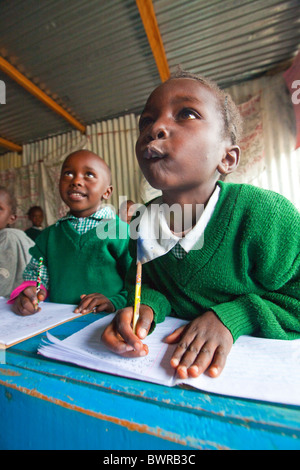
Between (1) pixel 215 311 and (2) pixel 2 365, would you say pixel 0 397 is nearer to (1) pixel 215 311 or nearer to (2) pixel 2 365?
(2) pixel 2 365

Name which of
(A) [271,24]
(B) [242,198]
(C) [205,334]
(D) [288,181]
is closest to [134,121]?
(A) [271,24]

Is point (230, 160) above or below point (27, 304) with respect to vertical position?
above

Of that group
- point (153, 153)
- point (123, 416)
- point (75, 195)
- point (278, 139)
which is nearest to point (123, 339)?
point (123, 416)

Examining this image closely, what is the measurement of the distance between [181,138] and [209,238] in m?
0.22

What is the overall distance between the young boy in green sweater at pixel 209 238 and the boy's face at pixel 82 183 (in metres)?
0.48

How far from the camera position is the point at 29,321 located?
613 millimetres

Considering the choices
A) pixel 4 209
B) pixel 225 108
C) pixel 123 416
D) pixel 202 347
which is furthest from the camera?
pixel 4 209

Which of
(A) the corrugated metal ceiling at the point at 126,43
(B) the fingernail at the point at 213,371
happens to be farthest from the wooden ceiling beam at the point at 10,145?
(B) the fingernail at the point at 213,371

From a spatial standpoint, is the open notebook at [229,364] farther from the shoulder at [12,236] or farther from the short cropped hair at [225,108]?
the shoulder at [12,236]

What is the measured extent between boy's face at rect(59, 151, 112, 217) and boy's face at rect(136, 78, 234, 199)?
51cm

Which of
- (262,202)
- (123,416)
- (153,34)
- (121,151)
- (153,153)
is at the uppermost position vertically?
(153,34)

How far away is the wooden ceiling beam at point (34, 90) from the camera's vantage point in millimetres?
2256

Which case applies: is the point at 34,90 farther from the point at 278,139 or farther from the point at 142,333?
the point at 142,333

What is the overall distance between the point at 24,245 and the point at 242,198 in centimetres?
140
